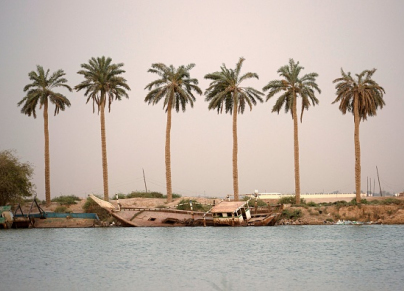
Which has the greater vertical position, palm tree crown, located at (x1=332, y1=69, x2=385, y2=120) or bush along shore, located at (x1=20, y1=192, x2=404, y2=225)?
palm tree crown, located at (x1=332, y1=69, x2=385, y2=120)

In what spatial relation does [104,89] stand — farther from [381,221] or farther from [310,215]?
[381,221]

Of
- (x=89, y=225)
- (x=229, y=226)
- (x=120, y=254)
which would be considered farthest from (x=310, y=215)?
(x=120, y=254)

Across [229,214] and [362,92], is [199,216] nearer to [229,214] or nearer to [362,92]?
[229,214]

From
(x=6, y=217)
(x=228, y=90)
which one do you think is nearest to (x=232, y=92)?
(x=228, y=90)

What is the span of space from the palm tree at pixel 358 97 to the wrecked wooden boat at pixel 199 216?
16.6 meters

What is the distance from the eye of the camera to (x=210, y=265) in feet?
139

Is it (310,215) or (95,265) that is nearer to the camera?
(95,265)

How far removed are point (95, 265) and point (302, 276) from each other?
14493 mm

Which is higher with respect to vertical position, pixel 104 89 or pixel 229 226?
pixel 104 89

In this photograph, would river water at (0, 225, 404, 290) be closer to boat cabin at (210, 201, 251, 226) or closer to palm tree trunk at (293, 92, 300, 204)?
boat cabin at (210, 201, 251, 226)

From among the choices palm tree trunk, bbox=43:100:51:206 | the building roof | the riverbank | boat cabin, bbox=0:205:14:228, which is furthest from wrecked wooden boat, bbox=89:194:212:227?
palm tree trunk, bbox=43:100:51:206

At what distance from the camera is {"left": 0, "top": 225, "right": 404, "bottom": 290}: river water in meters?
34.8

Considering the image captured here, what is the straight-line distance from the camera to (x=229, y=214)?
240ft

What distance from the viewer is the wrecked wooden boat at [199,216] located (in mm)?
73312
